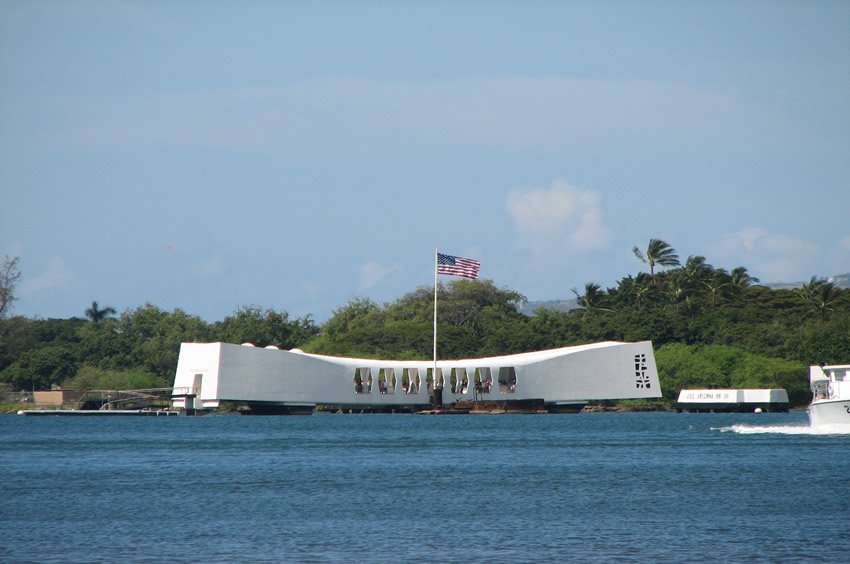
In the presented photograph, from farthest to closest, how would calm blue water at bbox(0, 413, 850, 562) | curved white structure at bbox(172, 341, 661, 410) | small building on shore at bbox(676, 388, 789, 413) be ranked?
curved white structure at bbox(172, 341, 661, 410), small building on shore at bbox(676, 388, 789, 413), calm blue water at bbox(0, 413, 850, 562)

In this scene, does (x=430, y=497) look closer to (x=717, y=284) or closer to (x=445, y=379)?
(x=445, y=379)

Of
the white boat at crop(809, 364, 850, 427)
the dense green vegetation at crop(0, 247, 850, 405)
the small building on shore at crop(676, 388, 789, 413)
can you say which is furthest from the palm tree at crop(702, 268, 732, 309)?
the white boat at crop(809, 364, 850, 427)

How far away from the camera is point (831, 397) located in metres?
44.4

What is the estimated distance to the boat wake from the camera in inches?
1743

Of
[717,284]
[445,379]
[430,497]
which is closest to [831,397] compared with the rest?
[430,497]

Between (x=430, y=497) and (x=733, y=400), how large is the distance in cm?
4654

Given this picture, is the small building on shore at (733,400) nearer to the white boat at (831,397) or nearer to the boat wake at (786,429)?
the boat wake at (786,429)

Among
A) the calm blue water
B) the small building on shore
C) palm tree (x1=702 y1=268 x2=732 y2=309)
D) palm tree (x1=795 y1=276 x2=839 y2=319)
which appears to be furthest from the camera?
palm tree (x1=702 y1=268 x2=732 y2=309)

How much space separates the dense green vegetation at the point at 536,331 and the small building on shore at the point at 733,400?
182 cm

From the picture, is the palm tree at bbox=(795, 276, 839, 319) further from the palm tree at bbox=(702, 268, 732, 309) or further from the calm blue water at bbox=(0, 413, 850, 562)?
the calm blue water at bbox=(0, 413, 850, 562)

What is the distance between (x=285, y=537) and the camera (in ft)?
71.6

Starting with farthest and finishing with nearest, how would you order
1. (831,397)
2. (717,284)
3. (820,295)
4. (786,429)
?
1. (717,284)
2. (820,295)
3. (786,429)
4. (831,397)

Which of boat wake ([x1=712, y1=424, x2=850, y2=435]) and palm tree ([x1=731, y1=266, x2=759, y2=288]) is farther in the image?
palm tree ([x1=731, y1=266, x2=759, y2=288])

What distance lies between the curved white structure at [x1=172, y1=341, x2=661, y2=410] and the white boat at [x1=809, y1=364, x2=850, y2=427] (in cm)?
2918
